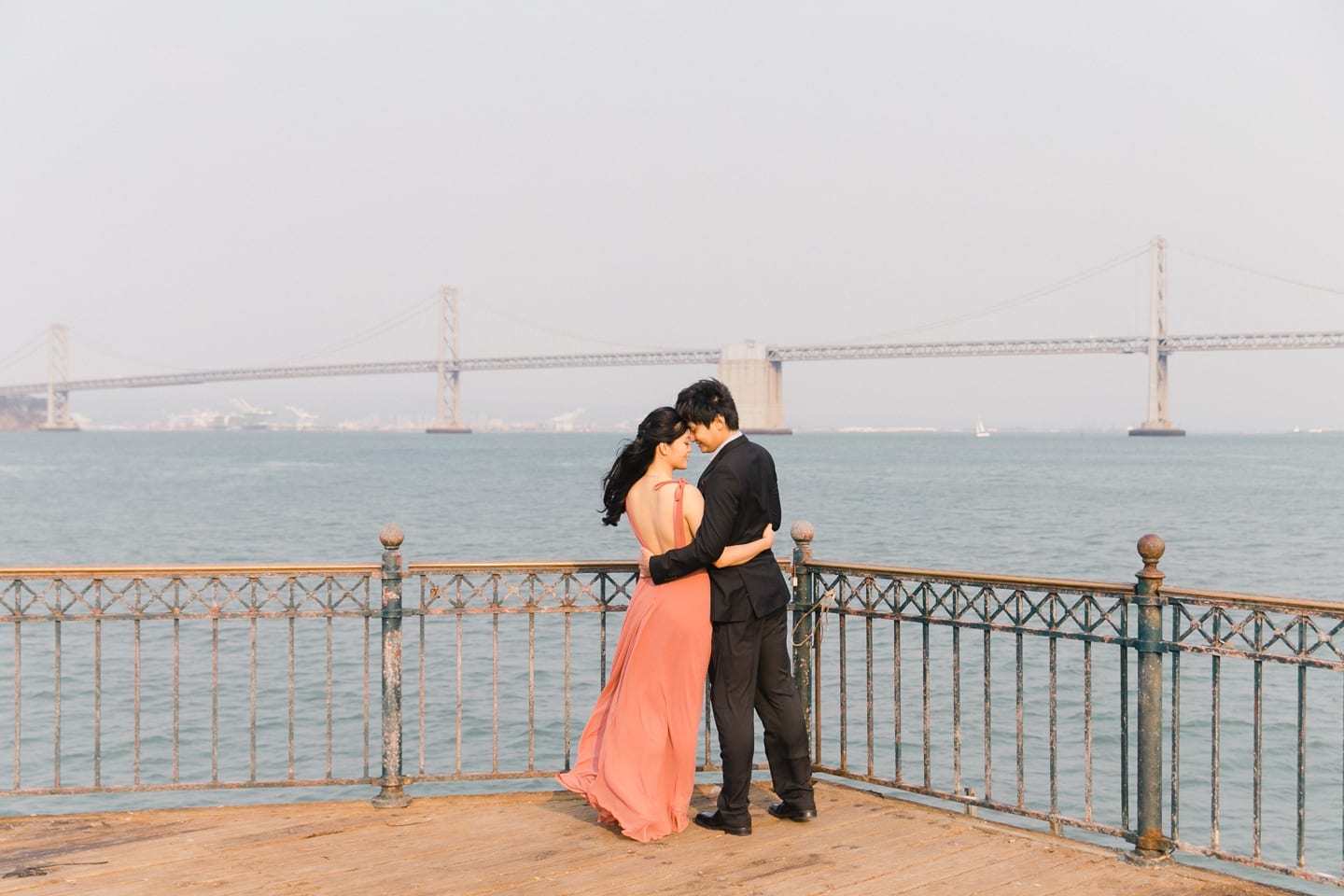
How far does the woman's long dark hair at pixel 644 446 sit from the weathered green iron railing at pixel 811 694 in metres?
0.62

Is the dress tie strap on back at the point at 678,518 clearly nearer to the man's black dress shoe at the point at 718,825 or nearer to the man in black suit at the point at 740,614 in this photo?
the man in black suit at the point at 740,614

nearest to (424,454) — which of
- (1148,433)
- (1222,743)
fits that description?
(1148,433)

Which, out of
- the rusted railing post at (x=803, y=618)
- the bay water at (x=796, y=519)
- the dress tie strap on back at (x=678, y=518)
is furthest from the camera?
the bay water at (x=796, y=519)

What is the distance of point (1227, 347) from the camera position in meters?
92.0

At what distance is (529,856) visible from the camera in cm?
425

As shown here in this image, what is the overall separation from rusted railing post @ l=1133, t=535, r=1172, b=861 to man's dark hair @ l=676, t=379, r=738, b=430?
160cm

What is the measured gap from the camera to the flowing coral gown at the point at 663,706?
4508mm

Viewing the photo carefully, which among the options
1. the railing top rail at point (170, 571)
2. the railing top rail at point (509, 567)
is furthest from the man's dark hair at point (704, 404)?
the railing top rail at point (170, 571)

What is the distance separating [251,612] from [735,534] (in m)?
2.01

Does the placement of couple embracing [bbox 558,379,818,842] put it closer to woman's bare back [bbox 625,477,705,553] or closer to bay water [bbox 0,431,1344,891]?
woman's bare back [bbox 625,477,705,553]

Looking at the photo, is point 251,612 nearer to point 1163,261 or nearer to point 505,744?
point 505,744

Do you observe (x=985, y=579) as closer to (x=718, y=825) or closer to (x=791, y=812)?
(x=791, y=812)

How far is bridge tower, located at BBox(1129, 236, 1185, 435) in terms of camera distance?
95.1 metres

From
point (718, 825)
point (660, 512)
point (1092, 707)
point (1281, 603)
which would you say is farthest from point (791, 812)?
point (1092, 707)
